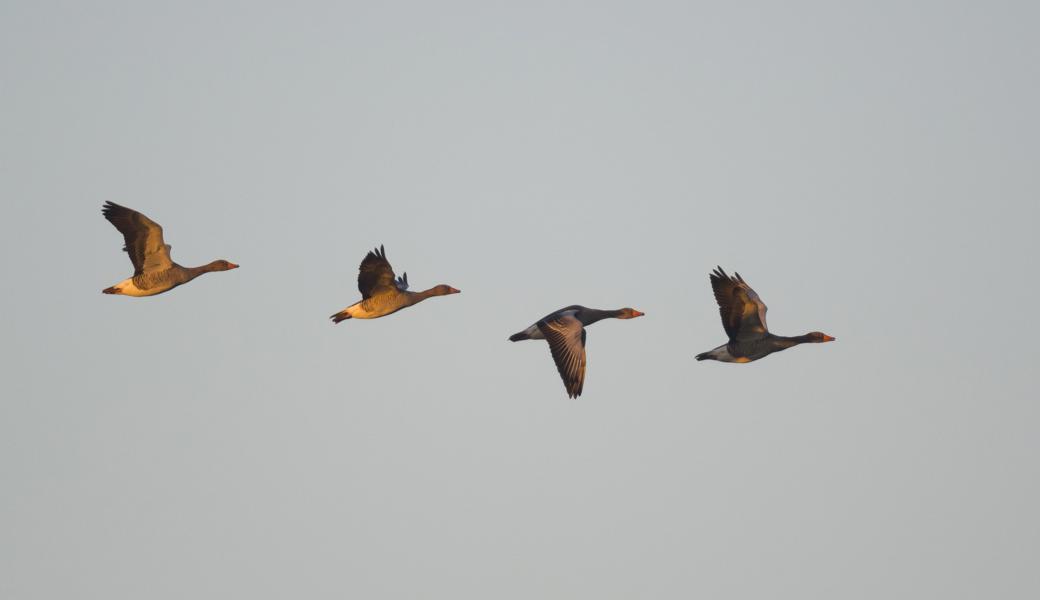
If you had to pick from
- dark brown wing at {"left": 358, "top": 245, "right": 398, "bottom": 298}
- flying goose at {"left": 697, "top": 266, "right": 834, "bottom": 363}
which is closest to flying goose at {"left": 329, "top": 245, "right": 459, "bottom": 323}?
dark brown wing at {"left": 358, "top": 245, "right": 398, "bottom": 298}

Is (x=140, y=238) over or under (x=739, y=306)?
over

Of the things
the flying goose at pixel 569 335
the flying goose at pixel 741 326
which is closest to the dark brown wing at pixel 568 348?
the flying goose at pixel 569 335

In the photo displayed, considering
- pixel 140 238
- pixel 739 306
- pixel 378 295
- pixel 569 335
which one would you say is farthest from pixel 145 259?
pixel 739 306

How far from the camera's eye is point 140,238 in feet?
201

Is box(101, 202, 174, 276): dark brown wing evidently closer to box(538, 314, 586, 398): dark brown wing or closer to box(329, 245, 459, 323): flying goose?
box(329, 245, 459, 323): flying goose

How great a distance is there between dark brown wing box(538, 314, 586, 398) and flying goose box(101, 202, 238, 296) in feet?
24.9

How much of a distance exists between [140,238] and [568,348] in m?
9.53

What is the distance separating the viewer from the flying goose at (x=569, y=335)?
60406 millimetres

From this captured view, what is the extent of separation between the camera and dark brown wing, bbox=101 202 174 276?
61094mm

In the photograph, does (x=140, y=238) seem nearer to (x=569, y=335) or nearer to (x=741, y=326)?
(x=569, y=335)

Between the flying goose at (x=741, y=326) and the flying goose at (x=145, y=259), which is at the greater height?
the flying goose at (x=145, y=259)

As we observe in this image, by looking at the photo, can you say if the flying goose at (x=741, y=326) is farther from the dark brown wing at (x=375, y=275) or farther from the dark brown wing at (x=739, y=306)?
the dark brown wing at (x=375, y=275)

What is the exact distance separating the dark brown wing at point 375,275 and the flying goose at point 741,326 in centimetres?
702

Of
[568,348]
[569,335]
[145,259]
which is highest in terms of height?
[145,259]
